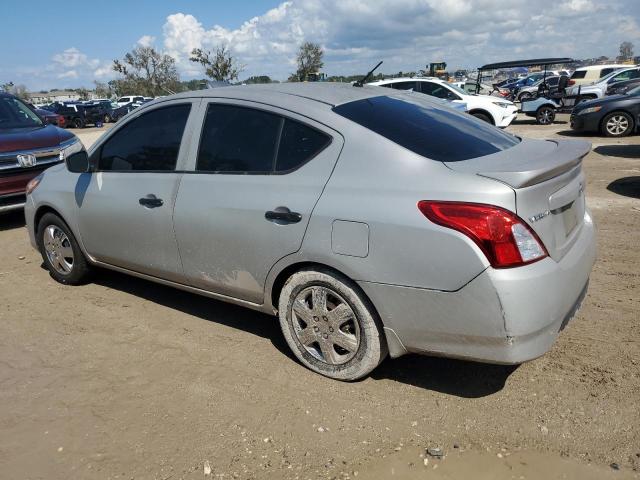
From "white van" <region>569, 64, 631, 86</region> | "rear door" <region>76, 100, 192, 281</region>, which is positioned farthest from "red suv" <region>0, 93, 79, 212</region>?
"white van" <region>569, 64, 631, 86</region>

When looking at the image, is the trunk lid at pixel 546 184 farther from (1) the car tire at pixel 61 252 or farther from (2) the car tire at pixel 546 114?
(2) the car tire at pixel 546 114

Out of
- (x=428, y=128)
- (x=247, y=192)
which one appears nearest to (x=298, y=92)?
(x=247, y=192)

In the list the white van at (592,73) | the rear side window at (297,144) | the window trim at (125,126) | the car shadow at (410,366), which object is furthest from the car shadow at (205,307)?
the white van at (592,73)

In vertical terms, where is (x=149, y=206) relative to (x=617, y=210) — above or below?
above

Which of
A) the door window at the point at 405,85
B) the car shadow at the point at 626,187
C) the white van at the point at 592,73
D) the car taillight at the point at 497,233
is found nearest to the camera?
the car taillight at the point at 497,233

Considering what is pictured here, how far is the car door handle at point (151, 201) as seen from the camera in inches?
145

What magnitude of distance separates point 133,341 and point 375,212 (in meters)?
2.15

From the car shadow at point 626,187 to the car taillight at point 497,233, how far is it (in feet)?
19.1

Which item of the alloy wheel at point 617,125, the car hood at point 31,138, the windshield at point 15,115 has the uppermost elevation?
the windshield at point 15,115

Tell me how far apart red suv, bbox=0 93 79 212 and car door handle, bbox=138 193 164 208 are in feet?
13.8

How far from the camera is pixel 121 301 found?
454 cm

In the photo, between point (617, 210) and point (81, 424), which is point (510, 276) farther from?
point (617, 210)

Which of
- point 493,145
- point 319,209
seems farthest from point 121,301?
point 493,145

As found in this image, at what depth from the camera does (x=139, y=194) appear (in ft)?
12.6
